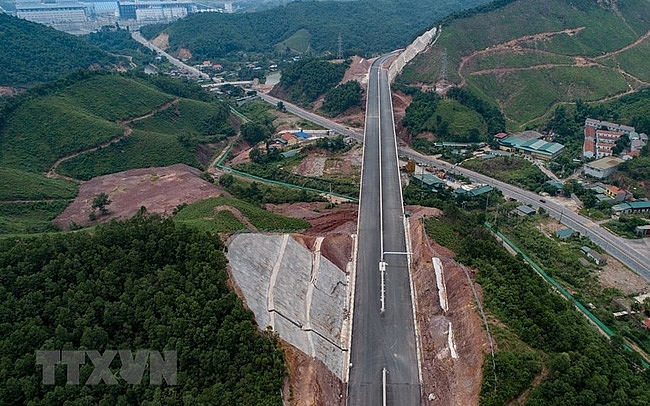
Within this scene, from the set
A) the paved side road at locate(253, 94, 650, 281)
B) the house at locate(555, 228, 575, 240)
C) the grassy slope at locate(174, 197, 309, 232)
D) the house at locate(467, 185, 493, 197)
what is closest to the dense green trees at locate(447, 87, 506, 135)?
the paved side road at locate(253, 94, 650, 281)

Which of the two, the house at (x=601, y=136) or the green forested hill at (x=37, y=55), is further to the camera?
the green forested hill at (x=37, y=55)

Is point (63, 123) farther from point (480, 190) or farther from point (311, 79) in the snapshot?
point (480, 190)

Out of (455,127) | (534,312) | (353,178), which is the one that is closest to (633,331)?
(534,312)

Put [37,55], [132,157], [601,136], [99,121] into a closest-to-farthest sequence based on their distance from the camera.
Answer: [132,157] < [99,121] < [601,136] < [37,55]

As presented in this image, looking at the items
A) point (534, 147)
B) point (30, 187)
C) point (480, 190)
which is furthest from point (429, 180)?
point (30, 187)

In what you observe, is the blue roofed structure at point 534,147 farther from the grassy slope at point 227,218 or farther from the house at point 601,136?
the grassy slope at point 227,218

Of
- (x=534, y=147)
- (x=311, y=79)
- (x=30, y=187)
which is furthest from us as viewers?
(x=311, y=79)

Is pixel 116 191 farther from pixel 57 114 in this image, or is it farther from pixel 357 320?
pixel 357 320

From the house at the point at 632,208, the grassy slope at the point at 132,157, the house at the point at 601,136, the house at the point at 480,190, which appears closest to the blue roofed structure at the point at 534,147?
the house at the point at 601,136
